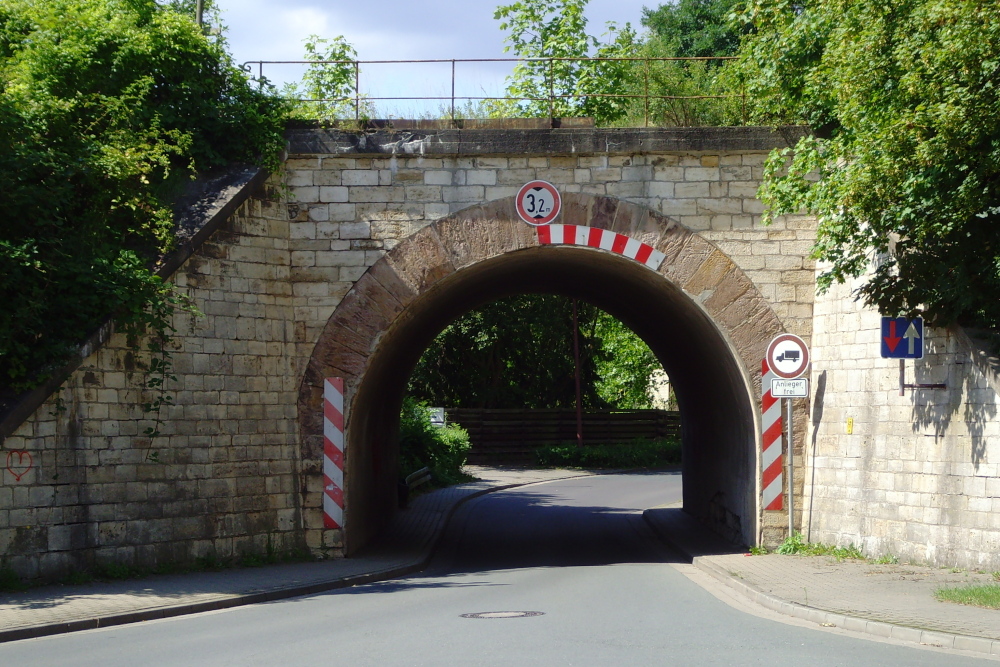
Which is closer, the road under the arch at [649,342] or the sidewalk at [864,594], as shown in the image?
the sidewalk at [864,594]

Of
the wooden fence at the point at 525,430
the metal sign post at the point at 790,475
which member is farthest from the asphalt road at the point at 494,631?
the wooden fence at the point at 525,430

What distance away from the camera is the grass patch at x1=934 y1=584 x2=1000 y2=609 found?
8.63 metres

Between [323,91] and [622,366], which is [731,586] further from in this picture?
[622,366]

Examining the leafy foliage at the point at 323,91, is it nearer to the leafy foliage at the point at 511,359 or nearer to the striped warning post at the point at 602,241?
the striped warning post at the point at 602,241

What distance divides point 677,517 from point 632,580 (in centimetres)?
815

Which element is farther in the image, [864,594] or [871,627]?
[864,594]

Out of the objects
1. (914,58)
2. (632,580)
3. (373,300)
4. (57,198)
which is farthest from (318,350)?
(914,58)

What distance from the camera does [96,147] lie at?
11.8 m

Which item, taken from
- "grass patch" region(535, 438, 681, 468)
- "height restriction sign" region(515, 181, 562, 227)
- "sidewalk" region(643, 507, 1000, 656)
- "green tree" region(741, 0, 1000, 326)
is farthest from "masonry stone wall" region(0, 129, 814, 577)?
"grass patch" region(535, 438, 681, 468)

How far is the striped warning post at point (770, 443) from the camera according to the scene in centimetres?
1324

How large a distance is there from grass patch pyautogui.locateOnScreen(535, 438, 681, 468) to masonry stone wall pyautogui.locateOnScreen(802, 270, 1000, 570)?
22.8m

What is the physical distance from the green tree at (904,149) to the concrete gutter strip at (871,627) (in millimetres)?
3658

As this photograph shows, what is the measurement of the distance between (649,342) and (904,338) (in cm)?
936

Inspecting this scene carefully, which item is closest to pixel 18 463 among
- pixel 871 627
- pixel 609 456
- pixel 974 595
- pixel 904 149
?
pixel 871 627
